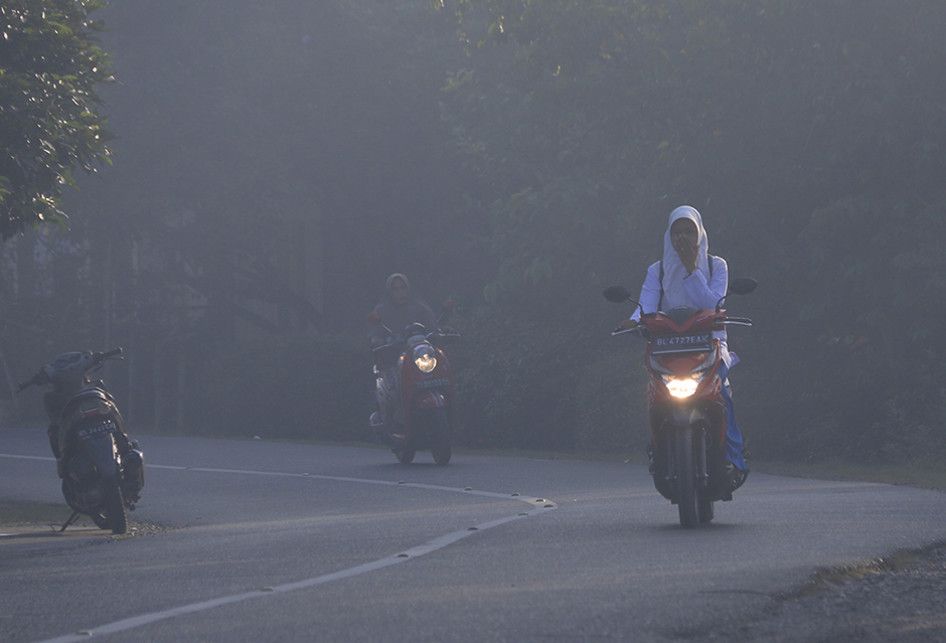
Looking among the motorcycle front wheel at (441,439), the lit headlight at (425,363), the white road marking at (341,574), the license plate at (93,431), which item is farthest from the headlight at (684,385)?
the lit headlight at (425,363)

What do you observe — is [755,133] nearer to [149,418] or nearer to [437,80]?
[437,80]

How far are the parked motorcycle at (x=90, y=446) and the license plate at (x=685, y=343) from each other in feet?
12.5

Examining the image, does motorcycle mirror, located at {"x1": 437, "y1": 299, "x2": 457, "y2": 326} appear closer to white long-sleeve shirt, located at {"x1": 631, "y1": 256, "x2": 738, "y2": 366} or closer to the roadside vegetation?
the roadside vegetation

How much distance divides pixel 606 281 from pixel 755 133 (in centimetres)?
473

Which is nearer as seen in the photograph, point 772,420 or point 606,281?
point 772,420

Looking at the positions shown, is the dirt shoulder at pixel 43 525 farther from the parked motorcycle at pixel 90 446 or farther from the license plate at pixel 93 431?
the license plate at pixel 93 431

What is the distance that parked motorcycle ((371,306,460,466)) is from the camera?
1878 cm

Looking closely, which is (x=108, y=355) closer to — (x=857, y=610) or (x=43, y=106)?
(x=43, y=106)

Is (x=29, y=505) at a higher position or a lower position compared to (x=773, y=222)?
lower

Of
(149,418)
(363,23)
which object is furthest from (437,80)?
(149,418)

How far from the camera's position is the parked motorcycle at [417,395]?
61.6 feet

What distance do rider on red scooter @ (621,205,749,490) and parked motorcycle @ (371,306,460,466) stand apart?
7.83 metres

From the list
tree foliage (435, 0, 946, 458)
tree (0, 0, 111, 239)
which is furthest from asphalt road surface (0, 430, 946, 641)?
tree foliage (435, 0, 946, 458)

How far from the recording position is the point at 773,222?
21.1 meters
